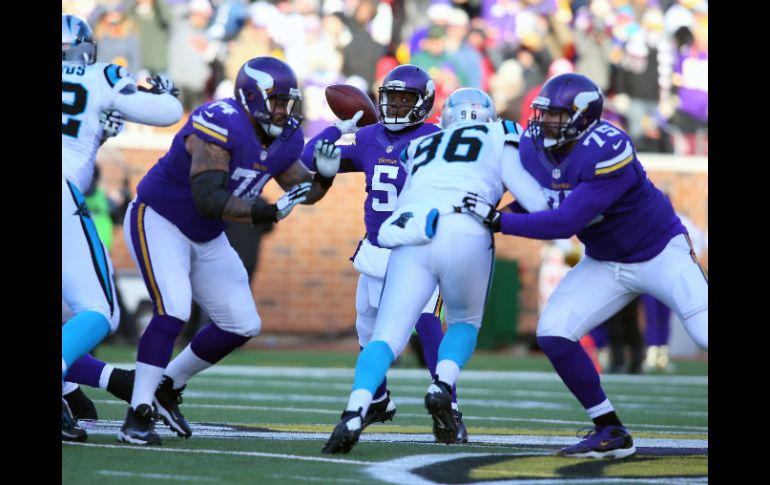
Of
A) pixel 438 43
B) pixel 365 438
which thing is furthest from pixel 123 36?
pixel 365 438

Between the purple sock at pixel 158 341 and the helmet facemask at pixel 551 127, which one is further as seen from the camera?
the purple sock at pixel 158 341

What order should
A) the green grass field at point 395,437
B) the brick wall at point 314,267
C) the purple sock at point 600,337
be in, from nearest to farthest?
the green grass field at point 395,437 → the purple sock at point 600,337 → the brick wall at point 314,267

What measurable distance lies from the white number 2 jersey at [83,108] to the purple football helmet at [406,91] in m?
1.25

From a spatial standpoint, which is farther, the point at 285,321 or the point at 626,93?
the point at 626,93

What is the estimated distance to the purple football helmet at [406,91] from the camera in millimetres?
6477

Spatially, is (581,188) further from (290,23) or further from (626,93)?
(626,93)

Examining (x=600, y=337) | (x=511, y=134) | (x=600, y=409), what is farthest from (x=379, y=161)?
(x=600, y=337)

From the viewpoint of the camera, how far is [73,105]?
5.84 metres

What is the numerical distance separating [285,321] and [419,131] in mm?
8245

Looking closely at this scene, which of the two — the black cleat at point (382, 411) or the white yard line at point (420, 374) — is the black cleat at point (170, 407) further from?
the white yard line at point (420, 374)

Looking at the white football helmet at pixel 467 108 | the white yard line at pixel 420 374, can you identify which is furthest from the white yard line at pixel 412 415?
the white yard line at pixel 420 374

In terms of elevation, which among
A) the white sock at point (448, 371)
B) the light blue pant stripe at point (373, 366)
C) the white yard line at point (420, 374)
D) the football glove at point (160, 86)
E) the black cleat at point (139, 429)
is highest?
the football glove at point (160, 86)

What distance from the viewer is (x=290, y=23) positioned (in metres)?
14.5

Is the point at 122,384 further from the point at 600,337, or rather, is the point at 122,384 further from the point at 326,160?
the point at 600,337
